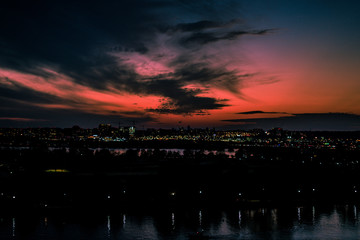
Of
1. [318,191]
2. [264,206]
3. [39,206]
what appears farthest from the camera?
[318,191]

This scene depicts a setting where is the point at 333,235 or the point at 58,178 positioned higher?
the point at 58,178

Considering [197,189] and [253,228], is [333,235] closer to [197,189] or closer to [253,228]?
[253,228]

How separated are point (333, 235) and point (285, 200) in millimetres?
8226

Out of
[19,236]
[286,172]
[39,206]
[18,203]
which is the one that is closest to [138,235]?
[19,236]

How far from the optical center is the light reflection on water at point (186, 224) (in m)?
19.9

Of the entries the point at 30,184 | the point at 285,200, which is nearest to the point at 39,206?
the point at 30,184

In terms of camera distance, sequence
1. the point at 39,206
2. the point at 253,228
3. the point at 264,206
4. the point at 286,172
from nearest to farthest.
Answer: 1. the point at 253,228
2. the point at 39,206
3. the point at 264,206
4. the point at 286,172

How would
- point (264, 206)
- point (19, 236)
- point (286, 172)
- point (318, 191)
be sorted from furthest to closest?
point (286, 172) → point (318, 191) → point (264, 206) → point (19, 236)

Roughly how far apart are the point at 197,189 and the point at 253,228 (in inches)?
332

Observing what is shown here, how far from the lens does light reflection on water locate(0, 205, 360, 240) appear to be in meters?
19.9

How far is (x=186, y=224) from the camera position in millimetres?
21859

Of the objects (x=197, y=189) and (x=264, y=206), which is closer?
(x=264, y=206)

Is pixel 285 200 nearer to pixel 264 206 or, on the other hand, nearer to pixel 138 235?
pixel 264 206

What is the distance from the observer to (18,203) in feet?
81.7
